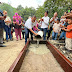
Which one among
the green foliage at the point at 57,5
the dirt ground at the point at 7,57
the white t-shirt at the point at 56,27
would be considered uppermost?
the green foliage at the point at 57,5

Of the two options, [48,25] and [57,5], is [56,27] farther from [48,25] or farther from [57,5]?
[57,5]

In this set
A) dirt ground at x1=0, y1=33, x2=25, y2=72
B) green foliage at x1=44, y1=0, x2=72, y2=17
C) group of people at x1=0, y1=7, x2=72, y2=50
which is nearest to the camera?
dirt ground at x1=0, y1=33, x2=25, y2=72

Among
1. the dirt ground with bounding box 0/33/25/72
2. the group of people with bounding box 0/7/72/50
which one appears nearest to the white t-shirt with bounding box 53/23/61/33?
the group of people with bounding box 0/7/72/50

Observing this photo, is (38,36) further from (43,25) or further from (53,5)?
(53,5)

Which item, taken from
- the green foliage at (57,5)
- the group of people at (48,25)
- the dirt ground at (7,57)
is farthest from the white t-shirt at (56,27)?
the green foliage at (57,5)

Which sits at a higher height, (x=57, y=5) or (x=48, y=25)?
(x=57, y=5)

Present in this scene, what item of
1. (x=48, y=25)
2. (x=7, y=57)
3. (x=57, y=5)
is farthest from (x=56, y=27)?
(x=57, y=5)

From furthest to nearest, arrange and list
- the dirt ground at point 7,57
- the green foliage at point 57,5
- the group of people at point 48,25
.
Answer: the green foliage at point 57,5
the group of people at point 48,25
the dirt ground at point 7,57

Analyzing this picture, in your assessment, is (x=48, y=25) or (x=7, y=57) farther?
(x=48, y=25)

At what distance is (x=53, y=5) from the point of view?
294 inches

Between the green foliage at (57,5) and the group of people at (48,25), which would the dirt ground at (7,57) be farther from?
the green foliage at (57,5)

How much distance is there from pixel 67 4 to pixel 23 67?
24.2 feet

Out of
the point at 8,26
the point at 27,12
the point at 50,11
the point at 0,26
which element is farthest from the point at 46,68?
the point at 27,12

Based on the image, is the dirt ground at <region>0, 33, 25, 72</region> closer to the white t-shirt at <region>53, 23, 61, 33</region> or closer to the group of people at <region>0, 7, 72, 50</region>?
the group of people at <region>0, 7, 72, 50</region>
